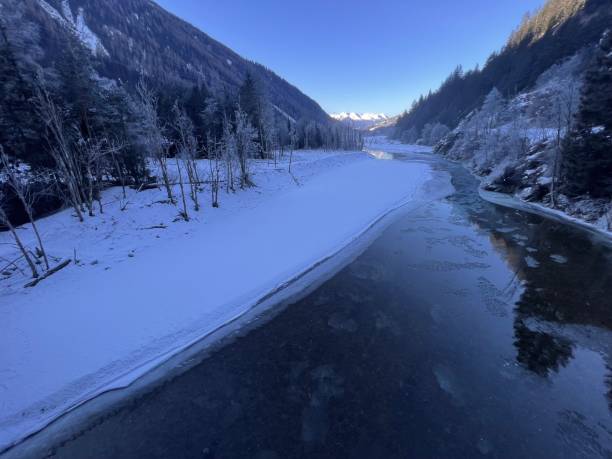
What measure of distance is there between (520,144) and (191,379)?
143 feet

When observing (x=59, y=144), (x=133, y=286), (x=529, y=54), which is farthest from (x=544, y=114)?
(x=59, y=144)

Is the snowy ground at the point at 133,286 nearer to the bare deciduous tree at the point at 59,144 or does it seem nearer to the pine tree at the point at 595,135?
the bare deciduous tree at the point at 59,144

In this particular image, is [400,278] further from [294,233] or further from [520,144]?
[520,144]

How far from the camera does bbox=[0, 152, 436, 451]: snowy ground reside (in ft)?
20.6

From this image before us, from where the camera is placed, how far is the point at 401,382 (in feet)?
20.3

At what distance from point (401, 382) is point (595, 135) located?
75.2ft

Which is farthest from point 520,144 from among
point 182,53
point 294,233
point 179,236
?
point 182,53

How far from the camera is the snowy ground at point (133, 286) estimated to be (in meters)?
6.27

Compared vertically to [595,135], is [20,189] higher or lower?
lower

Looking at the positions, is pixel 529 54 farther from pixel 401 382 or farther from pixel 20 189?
pixel 20 189

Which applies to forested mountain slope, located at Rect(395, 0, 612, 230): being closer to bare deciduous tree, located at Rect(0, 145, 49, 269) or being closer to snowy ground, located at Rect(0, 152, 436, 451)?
snowy ground, located at Rect(0, 152, 436, 451)

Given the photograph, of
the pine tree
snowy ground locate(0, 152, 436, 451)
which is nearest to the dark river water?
snowy ground locate(0, 152, 436, 451)

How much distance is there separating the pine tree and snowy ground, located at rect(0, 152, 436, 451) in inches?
565

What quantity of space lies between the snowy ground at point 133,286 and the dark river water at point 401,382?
4.60ft
